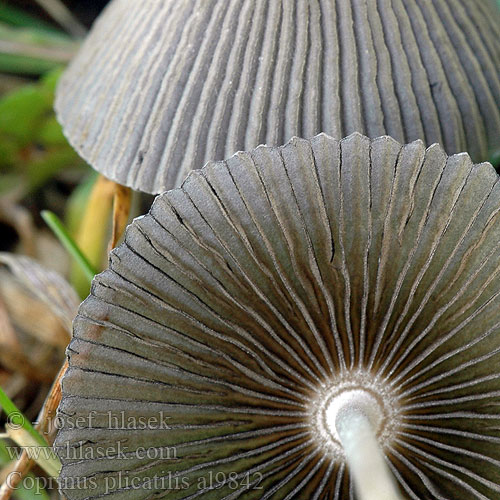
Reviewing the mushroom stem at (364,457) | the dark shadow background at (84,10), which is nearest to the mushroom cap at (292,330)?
the mushroom stem at (364,457)

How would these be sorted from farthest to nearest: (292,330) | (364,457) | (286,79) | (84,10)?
(84,10) < (286,79) < (292,330) < (364,457)

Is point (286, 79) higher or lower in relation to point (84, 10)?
lower

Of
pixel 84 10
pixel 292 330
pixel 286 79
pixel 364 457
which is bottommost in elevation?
pixel 364 457

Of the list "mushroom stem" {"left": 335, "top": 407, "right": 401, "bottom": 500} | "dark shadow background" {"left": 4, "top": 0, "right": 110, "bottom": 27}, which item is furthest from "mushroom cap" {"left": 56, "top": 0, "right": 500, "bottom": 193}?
"dark shadow background" {"left": 4, "top": 0, "right": 110, "bottom": 27}

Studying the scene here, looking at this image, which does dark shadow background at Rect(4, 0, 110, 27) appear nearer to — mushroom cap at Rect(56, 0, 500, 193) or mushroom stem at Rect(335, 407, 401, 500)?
mushroom cap at Rect(56, 0, 500, 193)

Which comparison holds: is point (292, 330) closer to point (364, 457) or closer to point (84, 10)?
point (364, 457)

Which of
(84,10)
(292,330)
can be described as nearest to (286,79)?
(292,330)

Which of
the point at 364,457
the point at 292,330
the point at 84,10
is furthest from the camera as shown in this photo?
the point at 84,10
